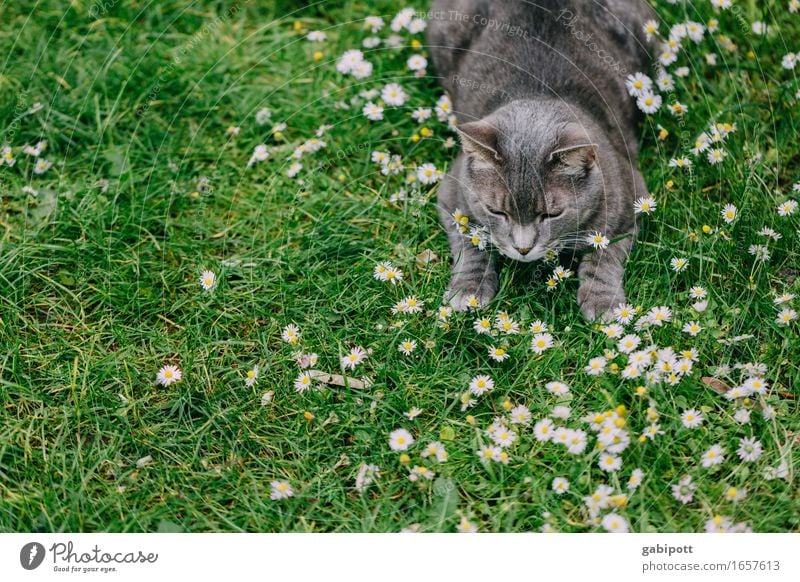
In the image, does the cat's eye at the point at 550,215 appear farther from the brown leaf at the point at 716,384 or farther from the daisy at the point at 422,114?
the daisy at the point at 422,114

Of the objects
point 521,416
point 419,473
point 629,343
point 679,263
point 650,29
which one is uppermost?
point 650,29

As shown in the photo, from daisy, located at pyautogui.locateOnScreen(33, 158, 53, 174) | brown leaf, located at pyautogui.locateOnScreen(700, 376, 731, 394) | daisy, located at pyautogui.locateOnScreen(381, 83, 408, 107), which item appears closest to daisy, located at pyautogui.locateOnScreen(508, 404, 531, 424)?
brown leaf, located at pyautogui.locateOnScreen(700, 376, 731, 394)

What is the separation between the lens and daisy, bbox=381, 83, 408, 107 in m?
3.79

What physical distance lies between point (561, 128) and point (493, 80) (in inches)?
24.5

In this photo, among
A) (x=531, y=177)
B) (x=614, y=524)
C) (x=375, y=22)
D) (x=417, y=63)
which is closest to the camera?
(x=614, y=524)

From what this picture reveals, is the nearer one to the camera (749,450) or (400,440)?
(749,450)

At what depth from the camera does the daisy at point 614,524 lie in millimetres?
2621

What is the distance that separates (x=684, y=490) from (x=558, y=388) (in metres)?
0.53

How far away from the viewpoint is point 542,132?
3.04 m

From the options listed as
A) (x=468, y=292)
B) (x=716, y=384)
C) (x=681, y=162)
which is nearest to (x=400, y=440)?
(x=468, y=292)

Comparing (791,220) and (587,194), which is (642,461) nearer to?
(587,194)

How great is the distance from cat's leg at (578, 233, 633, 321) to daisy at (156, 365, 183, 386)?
1578mm

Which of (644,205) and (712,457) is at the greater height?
(644,205)

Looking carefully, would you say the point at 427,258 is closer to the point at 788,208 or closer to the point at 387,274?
the point at 387,274
